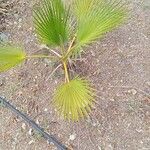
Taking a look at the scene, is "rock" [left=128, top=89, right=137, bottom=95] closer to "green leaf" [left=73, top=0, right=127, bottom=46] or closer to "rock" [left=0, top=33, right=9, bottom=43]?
"green leaf" [left=73, top=0, right=127, bottom=46]

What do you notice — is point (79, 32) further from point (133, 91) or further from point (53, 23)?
point (133, 91)

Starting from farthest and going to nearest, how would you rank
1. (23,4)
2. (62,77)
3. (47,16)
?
(23,4)
(62,77)
(47,16)

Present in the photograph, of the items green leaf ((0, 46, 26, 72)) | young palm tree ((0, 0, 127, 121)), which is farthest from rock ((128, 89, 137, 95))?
green leaf ((0, 46, 26, 72))

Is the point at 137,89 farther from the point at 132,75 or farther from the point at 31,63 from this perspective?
the point at 31,63

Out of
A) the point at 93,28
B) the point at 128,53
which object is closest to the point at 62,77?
the point at 128,53

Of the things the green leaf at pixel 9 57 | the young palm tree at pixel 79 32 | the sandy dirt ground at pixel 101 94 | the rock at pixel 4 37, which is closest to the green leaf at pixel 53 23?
the young palm tree at pixel 79 32

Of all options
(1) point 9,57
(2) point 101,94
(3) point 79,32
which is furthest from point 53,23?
(2) point 101,94
